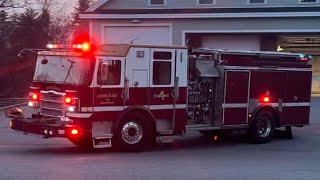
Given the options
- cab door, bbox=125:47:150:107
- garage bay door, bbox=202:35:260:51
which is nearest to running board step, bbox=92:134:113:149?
cab door, bbox=125:47:150:107

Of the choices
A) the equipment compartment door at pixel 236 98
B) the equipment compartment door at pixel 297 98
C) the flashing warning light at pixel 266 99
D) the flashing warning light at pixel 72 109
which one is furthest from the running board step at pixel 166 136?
the equipment compartment door at pixel 297 98

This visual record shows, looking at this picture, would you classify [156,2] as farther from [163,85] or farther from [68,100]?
[68,100]

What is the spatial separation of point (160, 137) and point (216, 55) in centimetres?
266

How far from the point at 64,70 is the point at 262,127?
5.80m

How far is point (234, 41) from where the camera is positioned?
1199 inches

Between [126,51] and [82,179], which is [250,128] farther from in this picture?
[82,179]

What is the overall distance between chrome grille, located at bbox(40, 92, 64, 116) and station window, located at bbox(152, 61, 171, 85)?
7.06 ft

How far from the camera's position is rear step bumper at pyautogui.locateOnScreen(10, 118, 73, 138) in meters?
12.3

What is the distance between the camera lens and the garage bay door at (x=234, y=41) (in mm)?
30281

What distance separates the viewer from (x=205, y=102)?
14.8 metres

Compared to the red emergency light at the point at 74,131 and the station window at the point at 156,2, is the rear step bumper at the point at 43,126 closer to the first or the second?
the red emergency light at the point at 74,131

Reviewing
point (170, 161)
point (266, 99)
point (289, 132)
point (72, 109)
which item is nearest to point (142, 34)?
point (289, 132)

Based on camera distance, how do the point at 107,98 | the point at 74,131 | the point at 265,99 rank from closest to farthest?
the point at 74,131, the point at 107,98, the point at 265,99

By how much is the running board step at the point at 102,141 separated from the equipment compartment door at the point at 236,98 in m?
3.44
